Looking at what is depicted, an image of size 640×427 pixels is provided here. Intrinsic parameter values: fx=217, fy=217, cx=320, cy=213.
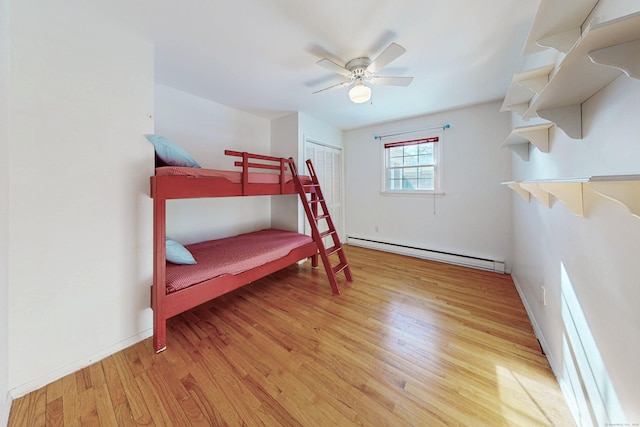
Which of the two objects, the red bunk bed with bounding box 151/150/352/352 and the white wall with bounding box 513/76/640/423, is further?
the red bunk bed with bounding box 151/150/352/352

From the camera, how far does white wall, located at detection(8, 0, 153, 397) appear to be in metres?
1.31

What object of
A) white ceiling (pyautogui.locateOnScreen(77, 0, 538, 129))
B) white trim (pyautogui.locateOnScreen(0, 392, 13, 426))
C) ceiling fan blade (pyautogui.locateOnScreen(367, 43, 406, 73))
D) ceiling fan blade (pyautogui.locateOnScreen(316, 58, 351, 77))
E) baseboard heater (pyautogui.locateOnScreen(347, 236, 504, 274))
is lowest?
white trim (pyautogui.locateOnScreen(0, 392, 13, 426))

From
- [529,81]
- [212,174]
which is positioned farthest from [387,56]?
[212,174]

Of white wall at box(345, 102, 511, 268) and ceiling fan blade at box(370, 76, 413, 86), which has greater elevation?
ceiling fan blade at box(370, 76, 413, 86)

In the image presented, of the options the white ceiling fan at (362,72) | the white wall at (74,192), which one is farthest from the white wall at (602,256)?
the white wall at (74,192)

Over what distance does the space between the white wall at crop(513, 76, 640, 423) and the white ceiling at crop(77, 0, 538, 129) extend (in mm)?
1011

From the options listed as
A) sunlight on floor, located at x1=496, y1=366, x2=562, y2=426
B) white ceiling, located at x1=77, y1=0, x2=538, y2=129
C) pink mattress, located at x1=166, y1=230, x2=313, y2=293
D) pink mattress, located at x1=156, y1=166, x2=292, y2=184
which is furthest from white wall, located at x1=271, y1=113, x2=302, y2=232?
sunlight on floor, located at x1=496, y1=366, x2=562, y2=426

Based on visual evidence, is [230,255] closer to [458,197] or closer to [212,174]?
[212,174]

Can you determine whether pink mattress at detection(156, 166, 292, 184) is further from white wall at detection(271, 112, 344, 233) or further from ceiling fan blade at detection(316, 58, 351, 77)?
ceiling fan blade at detection(316, 58, 351, 77)

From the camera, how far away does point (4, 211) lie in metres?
1.21

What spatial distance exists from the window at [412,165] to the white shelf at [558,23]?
2.58 meters

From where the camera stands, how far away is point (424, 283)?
275 cm

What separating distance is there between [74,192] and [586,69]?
275cm

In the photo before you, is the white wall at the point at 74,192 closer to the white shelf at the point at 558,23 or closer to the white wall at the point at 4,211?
the white wall at the point at 4,211
